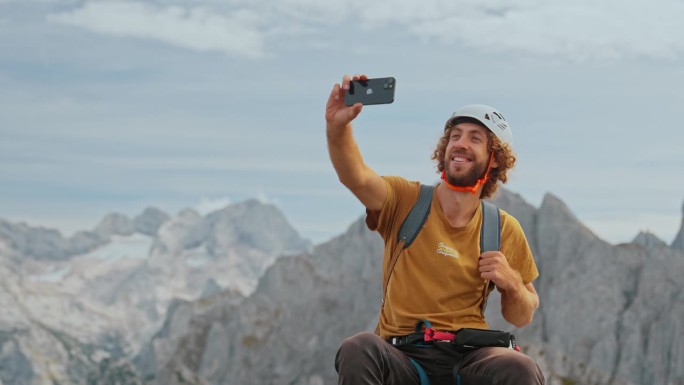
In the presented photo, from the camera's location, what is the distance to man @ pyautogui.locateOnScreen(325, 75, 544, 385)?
9594 millimetres

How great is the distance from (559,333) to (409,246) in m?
153

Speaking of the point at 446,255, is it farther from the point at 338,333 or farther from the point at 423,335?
the point at 338,333

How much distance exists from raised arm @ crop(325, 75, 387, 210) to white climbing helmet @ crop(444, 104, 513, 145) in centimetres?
141

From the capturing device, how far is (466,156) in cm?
1039

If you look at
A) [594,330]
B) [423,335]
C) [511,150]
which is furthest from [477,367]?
[594,330]

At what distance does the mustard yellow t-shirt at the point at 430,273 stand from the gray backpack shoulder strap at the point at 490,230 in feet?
0.23

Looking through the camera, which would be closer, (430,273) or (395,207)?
(430,273)

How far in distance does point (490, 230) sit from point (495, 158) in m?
0.85

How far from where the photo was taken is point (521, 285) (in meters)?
10.4

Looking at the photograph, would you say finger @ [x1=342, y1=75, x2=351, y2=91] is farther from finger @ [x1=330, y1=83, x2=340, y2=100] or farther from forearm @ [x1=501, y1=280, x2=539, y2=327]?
forearm @ [x1=501, y1=280, x2=539, y2=327]

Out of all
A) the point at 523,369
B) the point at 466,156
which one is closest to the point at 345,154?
the point at 466,156

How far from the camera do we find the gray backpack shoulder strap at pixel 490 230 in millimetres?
10438

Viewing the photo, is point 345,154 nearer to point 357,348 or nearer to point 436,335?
point 357,348

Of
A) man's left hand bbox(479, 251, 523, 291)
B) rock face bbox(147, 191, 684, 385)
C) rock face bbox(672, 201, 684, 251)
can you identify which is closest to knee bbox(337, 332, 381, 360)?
man's left hand bbox(479, 251, 523, 291)
